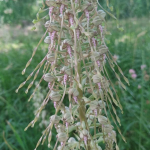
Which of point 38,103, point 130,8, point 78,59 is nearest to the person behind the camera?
point 78,59

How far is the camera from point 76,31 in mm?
847

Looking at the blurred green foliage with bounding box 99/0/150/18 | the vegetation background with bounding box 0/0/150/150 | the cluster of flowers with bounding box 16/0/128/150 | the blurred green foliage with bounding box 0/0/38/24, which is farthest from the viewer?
the blurred green foliage with bounding box 0/0/38/24

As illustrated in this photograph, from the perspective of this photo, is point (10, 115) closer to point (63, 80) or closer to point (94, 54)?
point (63, 80)

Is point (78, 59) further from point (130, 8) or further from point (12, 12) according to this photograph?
point (12, 12)

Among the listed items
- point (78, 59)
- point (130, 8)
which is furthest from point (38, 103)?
point (130, 8)

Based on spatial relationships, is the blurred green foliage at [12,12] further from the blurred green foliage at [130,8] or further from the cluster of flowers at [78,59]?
the cluster of flowers at [78,59]

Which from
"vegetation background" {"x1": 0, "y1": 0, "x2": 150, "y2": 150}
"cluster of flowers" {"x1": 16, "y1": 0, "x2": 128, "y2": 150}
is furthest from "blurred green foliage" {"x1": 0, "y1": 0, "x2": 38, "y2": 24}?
"cluster of flowers" {"x1": 16, "y1": 0, "x2": 128, "y2": 150}

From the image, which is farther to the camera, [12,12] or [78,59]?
[12,12]

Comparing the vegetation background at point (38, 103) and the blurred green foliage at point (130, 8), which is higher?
the blurred green foliage at point (130, 8)

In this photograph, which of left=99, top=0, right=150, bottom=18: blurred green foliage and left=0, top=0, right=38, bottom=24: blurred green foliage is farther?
left=0, top=0, right=38, bottom=24: blurred green foliage

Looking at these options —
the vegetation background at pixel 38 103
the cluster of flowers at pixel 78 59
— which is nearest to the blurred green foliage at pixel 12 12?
the vegetation background at pixel 38 103

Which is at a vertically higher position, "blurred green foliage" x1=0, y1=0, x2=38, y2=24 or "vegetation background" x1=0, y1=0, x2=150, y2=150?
"blurred green foliage" x1=0, y1=0, x2=38, y2=24

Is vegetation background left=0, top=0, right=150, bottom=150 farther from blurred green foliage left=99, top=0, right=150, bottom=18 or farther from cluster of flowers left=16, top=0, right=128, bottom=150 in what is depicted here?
cluster of flowers left=16, top=0, right=128, bottom=150

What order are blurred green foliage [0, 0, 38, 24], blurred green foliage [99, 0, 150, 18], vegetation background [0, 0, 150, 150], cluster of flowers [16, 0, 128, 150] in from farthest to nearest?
blurred green foliage [0, 0, 38, 24] < blurred green foliage [99, 0, 150, 18] < vegetation background [0, 0, 150, 150] < cluster of flowers [16, 0, 128, 150]
